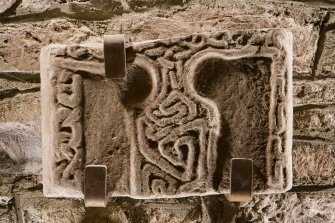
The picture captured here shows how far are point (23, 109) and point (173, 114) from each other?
1.44 ft

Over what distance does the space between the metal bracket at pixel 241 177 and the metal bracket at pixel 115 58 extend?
324 mm

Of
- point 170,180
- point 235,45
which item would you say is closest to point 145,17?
point 235,45

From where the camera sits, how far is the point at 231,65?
951mm

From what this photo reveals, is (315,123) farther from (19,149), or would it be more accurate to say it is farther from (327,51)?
(19,149)

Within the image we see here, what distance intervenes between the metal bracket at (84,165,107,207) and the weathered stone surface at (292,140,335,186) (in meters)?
0.51

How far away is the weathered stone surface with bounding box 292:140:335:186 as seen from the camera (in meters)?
1.14

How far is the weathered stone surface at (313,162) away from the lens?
3.73 ft

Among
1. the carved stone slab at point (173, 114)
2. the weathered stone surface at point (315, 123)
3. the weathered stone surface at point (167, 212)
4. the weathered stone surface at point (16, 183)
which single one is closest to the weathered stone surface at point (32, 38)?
the carved stone slab at point (173, 114)

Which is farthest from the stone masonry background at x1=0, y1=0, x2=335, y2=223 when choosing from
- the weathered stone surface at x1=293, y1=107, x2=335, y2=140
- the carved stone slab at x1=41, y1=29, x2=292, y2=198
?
the carved stone slab at x1=41, y1=29, x2=292, y2=198

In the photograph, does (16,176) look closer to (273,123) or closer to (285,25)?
(273,123)

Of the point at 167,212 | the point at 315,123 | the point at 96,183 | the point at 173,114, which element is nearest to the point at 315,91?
the point at 315,123

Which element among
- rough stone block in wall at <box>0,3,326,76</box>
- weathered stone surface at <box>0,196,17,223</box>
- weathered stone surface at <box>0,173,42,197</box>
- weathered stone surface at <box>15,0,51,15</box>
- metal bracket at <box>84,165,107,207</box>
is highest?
weathered stone surface at <box>15,0,51,15</box>

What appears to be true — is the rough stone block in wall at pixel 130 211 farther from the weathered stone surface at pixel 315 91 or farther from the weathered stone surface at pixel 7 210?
the weathered stone surface at pixel 315 91

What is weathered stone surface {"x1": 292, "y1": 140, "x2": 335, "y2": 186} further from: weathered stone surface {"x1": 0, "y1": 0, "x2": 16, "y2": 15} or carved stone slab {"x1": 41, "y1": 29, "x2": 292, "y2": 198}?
weathered stone surface {"x1": 0, "y1": 0, "x2": 16, "y2": 15}
